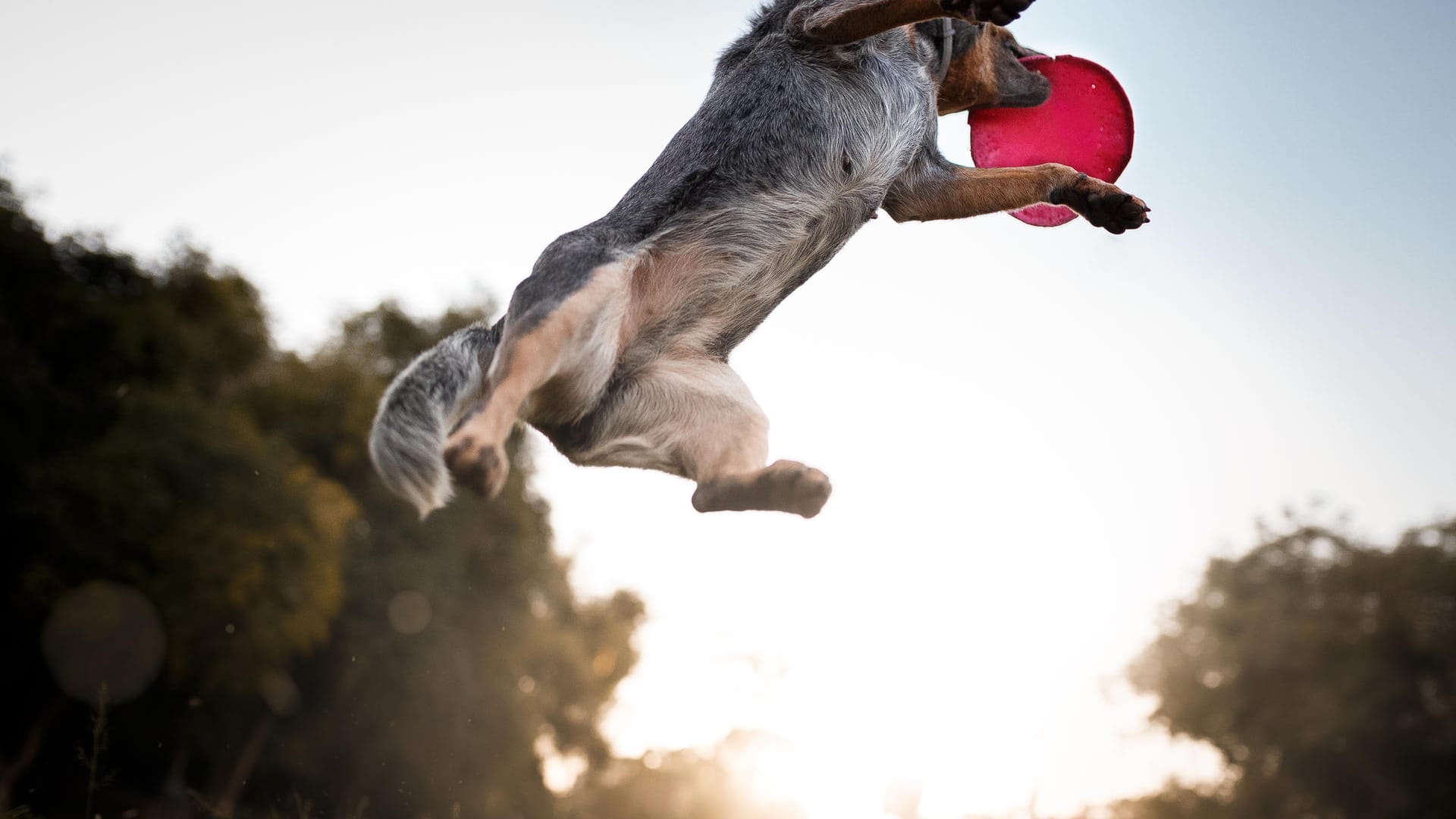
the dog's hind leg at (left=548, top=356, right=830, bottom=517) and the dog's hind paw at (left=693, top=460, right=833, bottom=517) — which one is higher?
the dog's hind leg at (left=548, top=356, right=830, bottom=517)

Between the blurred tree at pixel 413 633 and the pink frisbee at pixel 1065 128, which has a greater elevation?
the blurred tree at pixel 413 633

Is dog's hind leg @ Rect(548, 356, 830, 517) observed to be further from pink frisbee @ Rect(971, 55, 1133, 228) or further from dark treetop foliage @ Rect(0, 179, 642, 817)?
dark treetop foliage @ Rect(0, 179, 642, 817)

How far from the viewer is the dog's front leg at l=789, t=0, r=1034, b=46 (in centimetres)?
345

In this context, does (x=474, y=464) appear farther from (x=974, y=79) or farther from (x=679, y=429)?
(x=974, y=79)

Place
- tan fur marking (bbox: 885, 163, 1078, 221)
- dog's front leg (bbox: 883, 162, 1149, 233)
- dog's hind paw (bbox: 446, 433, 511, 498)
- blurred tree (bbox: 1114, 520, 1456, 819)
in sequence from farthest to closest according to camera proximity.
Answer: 1. blurred tree (bbox: 1114, 520, 1456, 819)
2. tan fur marking (bbox: 885, 163, 1078, 221)
3. dog's front leg (bbox: 883, 162, 1149, 233)
4. dog's hind paw (bbox: 446, 433, 511, 498)

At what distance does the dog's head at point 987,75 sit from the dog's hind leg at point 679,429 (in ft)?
6.47

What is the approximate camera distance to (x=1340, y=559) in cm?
3147

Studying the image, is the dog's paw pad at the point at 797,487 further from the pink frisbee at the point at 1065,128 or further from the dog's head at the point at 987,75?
the dog's head at the point at 987,75

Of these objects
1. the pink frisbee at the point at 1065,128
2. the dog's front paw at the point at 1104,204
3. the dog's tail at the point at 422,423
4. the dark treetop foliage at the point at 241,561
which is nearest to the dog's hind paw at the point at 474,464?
the dog's tail at the point at 422,423

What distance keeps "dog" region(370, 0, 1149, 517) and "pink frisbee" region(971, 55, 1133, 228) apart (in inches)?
23.9

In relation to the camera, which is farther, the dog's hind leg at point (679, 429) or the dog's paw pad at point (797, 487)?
the dog's hind leg at point (679, 429)

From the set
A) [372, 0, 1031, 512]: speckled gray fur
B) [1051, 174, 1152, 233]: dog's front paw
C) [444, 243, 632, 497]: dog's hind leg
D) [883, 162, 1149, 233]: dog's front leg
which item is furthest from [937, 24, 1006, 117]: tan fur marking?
[444, 243, 632, 497]: dog's hind leg

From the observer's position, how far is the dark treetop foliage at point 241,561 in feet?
61.3

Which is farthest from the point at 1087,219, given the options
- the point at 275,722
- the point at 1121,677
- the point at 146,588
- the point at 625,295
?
the point at 1121,677
